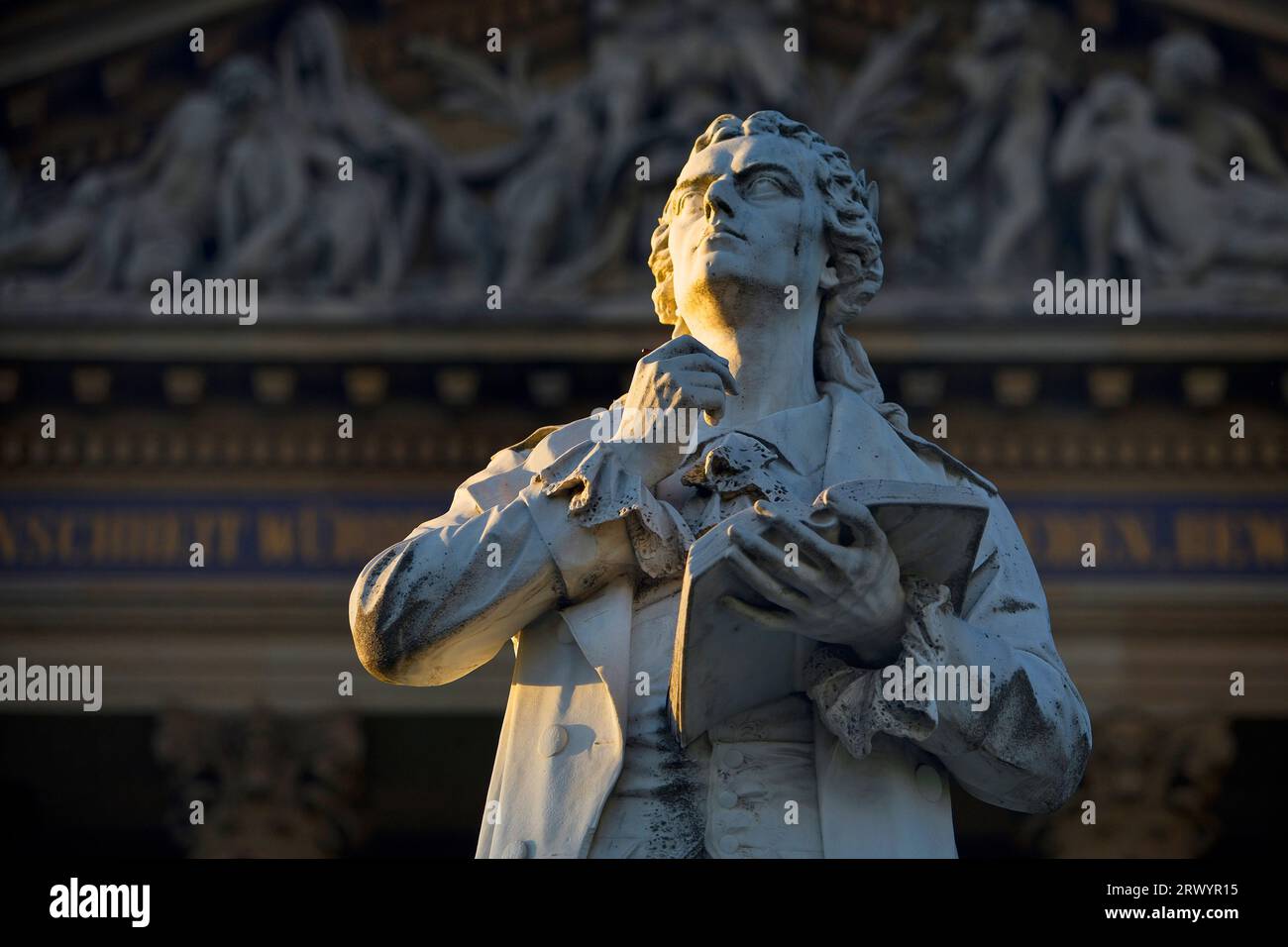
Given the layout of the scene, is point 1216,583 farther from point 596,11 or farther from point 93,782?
point 93,782

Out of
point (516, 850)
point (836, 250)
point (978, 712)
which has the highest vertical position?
point (836, 250)

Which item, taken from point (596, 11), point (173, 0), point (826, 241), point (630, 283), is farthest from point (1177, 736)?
point (826, 241)

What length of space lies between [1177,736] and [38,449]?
7512mm

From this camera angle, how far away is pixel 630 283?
21781 millimetres

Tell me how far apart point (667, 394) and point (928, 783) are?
74 centimetres

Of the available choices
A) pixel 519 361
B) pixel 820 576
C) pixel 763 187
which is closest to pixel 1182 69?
pixel 519 361

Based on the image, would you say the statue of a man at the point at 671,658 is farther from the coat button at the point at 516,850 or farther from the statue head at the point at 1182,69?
the statue head at the point at 1182,69

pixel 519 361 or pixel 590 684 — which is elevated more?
pixel 519 361

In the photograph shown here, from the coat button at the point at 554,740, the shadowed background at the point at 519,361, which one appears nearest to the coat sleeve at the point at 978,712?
the coat button at the point at 554,740

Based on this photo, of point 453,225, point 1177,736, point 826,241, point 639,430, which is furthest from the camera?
point 453,225

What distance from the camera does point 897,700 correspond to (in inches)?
198

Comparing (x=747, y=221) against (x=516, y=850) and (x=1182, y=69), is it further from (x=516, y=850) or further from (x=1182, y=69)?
(x=1182, y=69)

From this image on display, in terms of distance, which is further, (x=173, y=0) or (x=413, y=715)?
(x=173, y=0)

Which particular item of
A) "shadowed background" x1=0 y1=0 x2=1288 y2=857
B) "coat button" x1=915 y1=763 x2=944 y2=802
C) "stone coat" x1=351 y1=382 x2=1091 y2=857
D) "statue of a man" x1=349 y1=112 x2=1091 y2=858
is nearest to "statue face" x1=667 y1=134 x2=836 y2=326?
"statue of a man" x1=349 y1=112 x2=1091 y2=858
